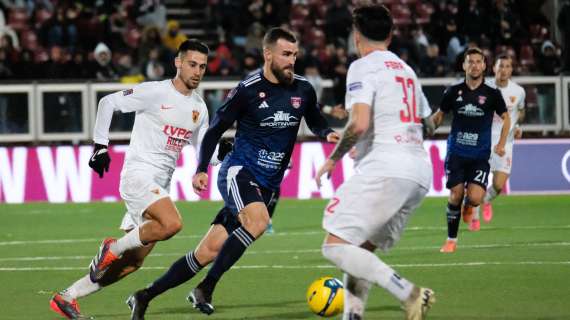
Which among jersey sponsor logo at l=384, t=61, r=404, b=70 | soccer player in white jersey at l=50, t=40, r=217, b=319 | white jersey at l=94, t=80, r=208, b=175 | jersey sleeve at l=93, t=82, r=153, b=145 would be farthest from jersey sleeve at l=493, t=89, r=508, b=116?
jersey sponsor logo at l=384, t=61, r=404, b=70

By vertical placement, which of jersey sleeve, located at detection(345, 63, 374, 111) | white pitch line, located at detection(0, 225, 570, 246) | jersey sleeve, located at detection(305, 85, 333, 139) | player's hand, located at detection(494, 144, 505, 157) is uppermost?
jersey sleeve, located at detection(345, 63, 374, 111)

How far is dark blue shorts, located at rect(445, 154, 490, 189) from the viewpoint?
1484 cm

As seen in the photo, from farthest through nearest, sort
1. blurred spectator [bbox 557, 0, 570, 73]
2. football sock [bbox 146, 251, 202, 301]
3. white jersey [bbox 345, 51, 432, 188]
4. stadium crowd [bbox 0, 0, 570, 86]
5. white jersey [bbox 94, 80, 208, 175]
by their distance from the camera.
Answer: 1. blurred spectator [bbox 557, 0, 570, 73]
2. stadium crowd [bbox 0, 0, 570, 86]
3. white jersey [bbox 94, 80, 208, 175]
4. football sock [bbox 146, 251, 202, 301]
5. white jersey [bbox 345, 51, 432, 188]

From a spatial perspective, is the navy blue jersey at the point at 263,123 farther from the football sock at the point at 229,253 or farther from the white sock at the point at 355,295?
the white sock at the point at 355,295

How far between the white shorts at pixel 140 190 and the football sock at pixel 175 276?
2.05 feet

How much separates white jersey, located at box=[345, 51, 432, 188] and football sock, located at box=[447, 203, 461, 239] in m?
6.28

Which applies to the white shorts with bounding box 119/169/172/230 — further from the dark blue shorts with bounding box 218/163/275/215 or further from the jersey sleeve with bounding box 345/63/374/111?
the jersey sleeve with bounding box 345/63/374/111

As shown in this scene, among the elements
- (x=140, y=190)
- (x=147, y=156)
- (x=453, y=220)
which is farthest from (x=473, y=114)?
(x=140, y=190)

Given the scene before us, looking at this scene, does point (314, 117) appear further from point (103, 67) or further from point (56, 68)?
point (56, 68)

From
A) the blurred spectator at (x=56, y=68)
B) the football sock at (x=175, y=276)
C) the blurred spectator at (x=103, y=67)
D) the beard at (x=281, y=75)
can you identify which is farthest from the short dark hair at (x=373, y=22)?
the blurred spectator at (x=56, y=68)

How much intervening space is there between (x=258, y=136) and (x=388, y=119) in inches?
94.0

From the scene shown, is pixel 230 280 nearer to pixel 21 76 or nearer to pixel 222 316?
pixel 222 316

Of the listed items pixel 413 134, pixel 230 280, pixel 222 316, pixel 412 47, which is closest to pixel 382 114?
pixel 413 134

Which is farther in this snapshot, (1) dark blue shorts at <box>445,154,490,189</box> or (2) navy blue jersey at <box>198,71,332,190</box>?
(1) dark blue shorts at <box>445,154,490,189</box>
